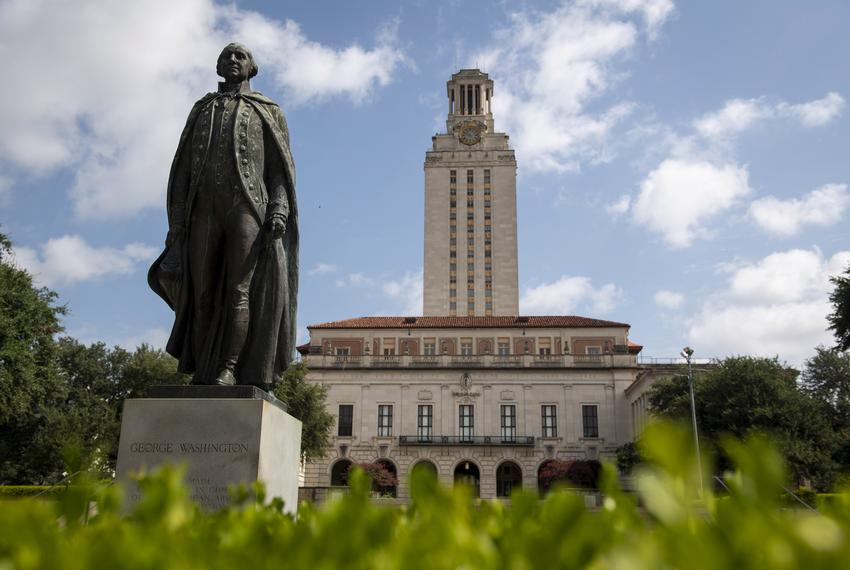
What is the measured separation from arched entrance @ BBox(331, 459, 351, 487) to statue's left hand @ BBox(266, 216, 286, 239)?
54828 mm

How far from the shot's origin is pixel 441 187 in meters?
94.9

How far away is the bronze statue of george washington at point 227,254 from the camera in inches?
241

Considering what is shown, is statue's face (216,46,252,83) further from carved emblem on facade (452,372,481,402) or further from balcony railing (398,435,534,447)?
carved emblem on facade (452,372,481,402)

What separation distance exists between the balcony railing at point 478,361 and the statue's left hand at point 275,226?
55718 mm

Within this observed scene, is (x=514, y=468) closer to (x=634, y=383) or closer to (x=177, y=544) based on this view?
(x=634, y=383)

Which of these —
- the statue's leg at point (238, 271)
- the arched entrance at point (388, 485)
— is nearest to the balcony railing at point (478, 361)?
the arched entrance at point (388, 485)

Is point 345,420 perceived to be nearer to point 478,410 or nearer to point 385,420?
point 385,420

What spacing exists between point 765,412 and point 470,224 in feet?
191

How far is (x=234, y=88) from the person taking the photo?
6.68 metres

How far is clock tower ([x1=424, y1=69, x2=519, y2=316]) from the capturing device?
297ft

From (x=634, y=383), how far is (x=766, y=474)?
5956 centimetres

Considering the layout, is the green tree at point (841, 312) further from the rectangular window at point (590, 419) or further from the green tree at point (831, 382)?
the rectangular window at point (590, 419)

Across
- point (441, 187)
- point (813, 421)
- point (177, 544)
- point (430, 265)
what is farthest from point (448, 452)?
point (177, 544)

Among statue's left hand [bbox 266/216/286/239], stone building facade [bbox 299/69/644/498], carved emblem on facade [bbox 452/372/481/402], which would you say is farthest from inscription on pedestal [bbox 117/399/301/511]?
carved emblem on facade [bbox 452/372/481/402]
